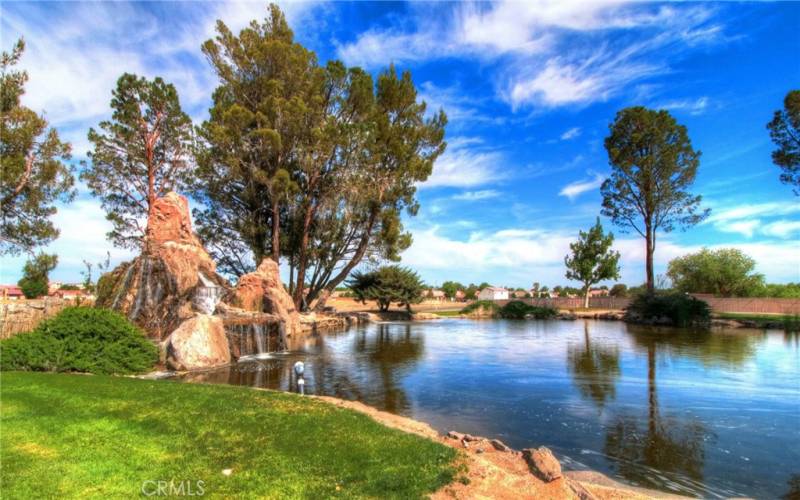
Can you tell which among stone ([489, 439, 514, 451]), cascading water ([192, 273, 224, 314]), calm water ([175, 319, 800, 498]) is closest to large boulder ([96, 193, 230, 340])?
cascading water ([192, 273, 224, 314])

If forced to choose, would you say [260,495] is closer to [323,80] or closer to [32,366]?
[32,366]

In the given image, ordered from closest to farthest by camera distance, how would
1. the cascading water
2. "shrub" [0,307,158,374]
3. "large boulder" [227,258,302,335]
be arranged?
"shrub" [0,307,158,374]
the cascading water
"large boulder" [227,258,302,335]

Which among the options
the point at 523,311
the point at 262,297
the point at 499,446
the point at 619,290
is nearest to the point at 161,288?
the point at 262,297

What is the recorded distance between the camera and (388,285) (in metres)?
42.2

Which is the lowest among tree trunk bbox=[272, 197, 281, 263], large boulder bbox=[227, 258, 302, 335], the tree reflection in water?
the tree reflection in water

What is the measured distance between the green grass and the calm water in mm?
2518

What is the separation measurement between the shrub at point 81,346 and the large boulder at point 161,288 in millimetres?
4438

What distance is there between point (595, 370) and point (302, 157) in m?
22.7

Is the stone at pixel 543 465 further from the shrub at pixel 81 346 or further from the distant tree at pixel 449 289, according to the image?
the distant tree at pixel 449 289

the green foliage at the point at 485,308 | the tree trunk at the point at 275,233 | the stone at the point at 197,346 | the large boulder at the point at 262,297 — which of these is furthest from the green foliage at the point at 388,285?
the stone at the point at 197,346

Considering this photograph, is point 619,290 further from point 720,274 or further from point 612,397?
point 612,397

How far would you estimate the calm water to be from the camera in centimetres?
588

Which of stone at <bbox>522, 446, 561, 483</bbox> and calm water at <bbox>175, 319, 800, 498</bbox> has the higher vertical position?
stone at <bbox>522, 446, 561, 483</bbox>

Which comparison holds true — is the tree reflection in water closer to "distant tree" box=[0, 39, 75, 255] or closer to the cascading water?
the cascading water
